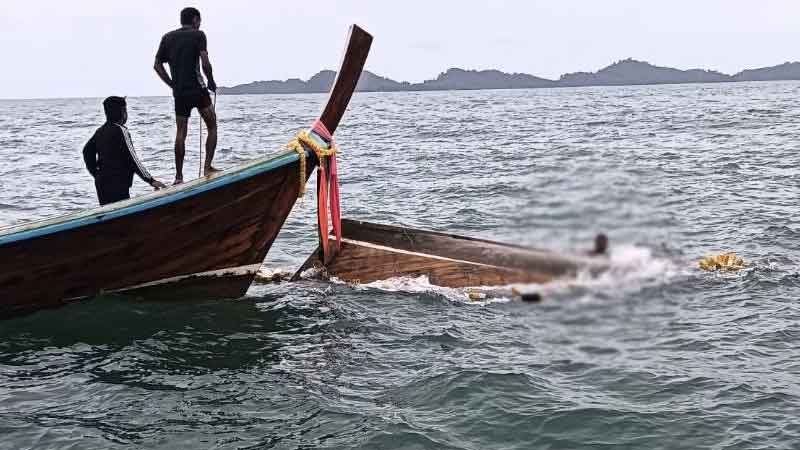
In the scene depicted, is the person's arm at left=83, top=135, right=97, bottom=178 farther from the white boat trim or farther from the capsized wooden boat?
the capsized wooden boat

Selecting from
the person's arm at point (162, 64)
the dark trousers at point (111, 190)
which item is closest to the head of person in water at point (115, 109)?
the person's arm at point (162, 64)

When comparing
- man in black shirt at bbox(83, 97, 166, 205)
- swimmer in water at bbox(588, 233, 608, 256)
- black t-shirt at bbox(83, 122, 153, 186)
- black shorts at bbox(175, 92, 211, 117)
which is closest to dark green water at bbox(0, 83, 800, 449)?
man in black shirt at bbox(83, 97, 166, 205)

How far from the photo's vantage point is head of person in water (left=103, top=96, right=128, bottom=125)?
25.4 feet

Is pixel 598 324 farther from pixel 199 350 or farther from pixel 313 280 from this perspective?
pixel 313 280

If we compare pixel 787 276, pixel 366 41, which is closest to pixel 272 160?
pixel 366 41

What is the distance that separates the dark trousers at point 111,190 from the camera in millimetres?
8172

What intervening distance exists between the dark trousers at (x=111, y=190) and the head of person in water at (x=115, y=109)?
68 centimetres

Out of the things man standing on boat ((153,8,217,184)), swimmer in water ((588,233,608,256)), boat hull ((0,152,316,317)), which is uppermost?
man standing on boat ((153,8,217,184))

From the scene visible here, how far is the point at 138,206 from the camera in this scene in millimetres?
7645

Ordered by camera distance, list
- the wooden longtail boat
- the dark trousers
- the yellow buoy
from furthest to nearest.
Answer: the yellow buoy < the dark trousers < the wooden longtail boat

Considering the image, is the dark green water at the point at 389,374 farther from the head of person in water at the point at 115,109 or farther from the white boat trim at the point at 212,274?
the head of person in water at the point at 115,109

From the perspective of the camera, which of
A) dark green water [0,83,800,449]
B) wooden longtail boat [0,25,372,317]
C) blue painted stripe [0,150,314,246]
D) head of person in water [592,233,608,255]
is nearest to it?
head of person in water [592,233,608,255]

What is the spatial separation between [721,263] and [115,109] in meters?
7.54

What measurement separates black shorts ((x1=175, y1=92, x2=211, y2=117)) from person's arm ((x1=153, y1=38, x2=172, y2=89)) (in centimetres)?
22
